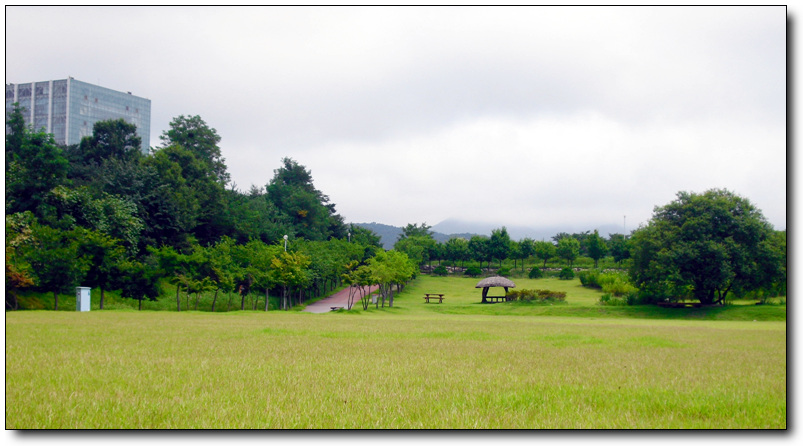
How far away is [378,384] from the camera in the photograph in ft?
24.0

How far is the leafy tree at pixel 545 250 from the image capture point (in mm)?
69062

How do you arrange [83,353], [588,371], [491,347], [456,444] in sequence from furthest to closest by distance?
[491,347]
[83,353]
[588,371]
[456,444]

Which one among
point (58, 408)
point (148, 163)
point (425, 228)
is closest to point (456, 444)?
point (58, 408)

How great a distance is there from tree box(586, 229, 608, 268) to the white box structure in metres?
44.3

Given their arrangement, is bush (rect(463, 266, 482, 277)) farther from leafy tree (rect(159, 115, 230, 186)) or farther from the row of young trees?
leafy tree (rect(159, 115, 230, 186))

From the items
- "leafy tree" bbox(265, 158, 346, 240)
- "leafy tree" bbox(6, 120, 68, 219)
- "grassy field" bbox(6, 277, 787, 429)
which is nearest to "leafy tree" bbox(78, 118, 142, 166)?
"leafy tree" bbox(265, 158, 346, 240)

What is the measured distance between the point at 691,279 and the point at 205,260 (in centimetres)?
2834

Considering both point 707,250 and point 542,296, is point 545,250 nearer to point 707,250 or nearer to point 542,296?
point 542,296

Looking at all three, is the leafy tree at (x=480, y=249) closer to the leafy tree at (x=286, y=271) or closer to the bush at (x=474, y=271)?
the bush at (x=474, y=271)

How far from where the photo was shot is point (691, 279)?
32.0m

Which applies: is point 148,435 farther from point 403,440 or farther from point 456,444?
point 456,444

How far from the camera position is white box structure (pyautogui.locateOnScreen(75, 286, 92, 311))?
2352cm

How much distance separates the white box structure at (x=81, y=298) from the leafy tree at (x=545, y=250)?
55291 millimetres

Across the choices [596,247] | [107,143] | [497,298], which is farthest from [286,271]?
[596,247]
